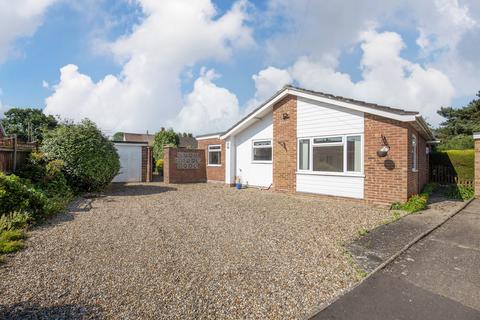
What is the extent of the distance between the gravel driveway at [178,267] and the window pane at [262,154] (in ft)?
20.0

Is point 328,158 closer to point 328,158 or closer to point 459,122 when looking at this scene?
point 328,158

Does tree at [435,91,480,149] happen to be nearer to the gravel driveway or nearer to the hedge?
the hedge

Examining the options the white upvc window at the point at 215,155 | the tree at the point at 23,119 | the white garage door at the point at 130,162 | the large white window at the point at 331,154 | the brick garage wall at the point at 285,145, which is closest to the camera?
the large white window at the point at 331,154

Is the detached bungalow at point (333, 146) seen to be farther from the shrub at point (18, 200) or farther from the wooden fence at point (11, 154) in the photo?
the wooden fence at point (11, 154)

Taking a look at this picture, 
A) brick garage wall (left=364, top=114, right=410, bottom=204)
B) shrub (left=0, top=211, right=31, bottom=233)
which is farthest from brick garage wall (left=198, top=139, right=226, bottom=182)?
shrub (left=0, top=211, right=31, bottom=233)

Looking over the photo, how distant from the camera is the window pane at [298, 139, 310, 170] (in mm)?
10531

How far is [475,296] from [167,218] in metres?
5.88

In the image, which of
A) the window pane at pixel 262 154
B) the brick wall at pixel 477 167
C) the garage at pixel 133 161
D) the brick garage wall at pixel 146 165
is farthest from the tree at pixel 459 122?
the garage at pixel 133 161

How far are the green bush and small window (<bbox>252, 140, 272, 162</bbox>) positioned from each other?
6610 mm

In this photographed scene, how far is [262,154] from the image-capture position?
13.2 m

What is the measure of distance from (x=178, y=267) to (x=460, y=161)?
47.5 feet

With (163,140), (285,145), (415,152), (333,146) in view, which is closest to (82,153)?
(285,145)

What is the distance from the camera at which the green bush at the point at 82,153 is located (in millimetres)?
10211

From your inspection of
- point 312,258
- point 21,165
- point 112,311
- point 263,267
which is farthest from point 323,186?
point 21,165
